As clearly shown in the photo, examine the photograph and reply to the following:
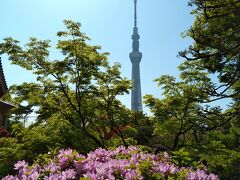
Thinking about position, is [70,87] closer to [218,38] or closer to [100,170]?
[218,38]

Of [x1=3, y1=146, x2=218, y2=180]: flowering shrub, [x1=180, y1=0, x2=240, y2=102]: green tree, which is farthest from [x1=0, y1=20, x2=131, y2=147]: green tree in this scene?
[x1=3, y1=146, x2=218, y2=180]: flowering shrub

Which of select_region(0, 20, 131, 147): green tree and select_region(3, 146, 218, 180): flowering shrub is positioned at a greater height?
select_region(0, 20, 131, 147): green tree

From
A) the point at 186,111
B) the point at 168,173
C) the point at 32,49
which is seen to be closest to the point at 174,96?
the point at 186,111

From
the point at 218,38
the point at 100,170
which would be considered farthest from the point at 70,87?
the point at 100,170

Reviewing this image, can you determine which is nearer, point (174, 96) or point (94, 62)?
point (94, 62)

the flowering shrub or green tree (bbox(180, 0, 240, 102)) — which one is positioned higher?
green tree (bbox(180, 0, 240, 102))

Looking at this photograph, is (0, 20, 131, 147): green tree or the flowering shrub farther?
(0, 20, 131, 147): green tree

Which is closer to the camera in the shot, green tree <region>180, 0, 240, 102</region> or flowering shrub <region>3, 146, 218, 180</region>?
flowering shrub <region>3, 146, 218, 180</region>

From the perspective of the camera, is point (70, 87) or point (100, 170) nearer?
point (100, 170)

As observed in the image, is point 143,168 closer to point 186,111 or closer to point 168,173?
point 168,173

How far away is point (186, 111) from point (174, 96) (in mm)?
846

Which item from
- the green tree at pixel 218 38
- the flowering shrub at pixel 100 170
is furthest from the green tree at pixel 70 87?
the flowering shrub at pixel 100 170

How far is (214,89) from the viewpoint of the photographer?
450 inches

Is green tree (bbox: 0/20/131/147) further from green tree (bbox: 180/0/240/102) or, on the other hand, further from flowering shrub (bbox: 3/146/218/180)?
flowering shrub (bbox: 3/146/218/180)
